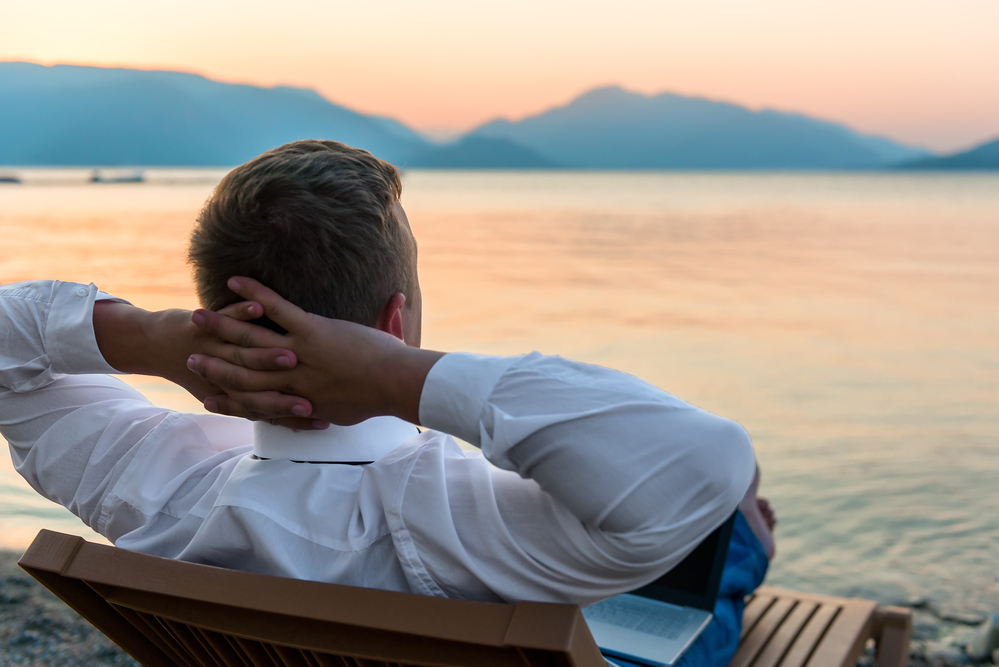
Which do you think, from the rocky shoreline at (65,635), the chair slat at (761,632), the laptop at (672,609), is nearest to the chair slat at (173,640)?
the laptop at (672,609)

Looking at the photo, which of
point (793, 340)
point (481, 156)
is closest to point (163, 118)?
point (793, 340)

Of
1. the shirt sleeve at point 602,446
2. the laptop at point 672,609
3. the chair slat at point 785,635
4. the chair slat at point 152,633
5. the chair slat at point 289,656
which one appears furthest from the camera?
the chair slat at point 785,635

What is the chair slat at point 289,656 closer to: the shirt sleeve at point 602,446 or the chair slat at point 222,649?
the chair slat at point 222,649

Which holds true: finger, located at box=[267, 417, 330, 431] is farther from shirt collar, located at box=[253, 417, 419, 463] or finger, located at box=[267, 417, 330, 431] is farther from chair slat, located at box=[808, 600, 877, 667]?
chair slat, located at box=[808, 600, 877, 667]

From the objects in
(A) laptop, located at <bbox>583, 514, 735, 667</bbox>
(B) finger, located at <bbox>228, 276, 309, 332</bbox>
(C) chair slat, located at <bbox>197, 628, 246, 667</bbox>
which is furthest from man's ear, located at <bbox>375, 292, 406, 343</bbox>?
(A) laptop, located at <bbox>583, 514, 735, 667</bbox>

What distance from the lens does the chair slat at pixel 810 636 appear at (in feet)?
6.17

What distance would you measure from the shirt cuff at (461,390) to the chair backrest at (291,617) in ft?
0.69

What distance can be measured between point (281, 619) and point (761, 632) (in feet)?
4.81

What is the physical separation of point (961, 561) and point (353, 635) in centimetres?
382

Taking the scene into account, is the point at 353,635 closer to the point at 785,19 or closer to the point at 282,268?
the point at 282,268

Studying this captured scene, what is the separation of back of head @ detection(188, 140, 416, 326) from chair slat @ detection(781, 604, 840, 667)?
1438mm

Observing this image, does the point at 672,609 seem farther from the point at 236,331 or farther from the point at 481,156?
the point at 481,156

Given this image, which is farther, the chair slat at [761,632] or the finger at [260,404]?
the chair slat at [761,632]

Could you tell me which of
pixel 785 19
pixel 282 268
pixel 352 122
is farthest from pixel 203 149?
pixel 282 268
